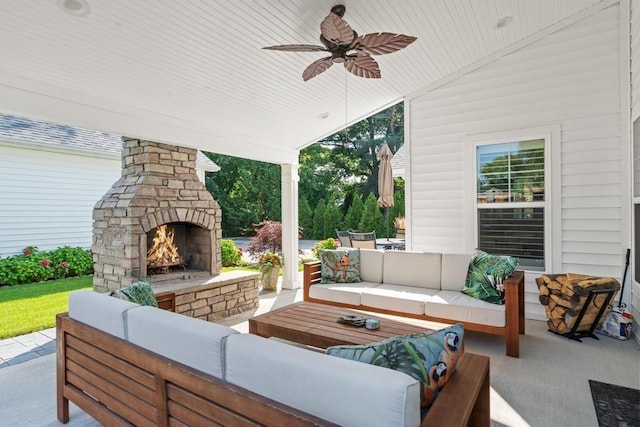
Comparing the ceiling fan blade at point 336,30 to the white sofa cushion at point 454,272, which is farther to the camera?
the white sofa cushion at point 454,272

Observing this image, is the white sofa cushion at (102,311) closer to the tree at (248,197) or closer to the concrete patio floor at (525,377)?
the concrete patio floor at (525,377)

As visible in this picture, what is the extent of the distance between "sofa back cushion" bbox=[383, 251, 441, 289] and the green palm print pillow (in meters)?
3.12

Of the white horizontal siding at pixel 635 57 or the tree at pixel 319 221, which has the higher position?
the white horizontal siding at pixel 635 57

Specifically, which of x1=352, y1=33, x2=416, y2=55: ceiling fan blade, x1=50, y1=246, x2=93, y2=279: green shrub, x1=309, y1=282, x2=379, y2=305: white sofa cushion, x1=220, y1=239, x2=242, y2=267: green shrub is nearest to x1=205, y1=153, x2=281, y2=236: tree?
x1=220, y1=239, x2=242, y2=267: green shrub

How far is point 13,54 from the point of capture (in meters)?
3.01

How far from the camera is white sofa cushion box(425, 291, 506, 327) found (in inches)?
143

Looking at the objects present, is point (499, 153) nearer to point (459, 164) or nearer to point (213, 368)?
point (459, 164)

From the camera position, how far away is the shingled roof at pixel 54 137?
7062mm

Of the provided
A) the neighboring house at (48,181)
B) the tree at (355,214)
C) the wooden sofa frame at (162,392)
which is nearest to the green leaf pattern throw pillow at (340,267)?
the wooden sofa frame at (162,392)

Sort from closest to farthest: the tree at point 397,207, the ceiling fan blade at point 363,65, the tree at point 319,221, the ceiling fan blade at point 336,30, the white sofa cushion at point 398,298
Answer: the ceiling fan blade at point 336,30 → the ceiling fan blade at point 363,65 → the white sofa cushion at point 398,298 → the tree at point 397,207 → the tree at point 319,221

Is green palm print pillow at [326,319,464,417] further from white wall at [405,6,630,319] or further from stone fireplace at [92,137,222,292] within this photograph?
white wall at [405,6,630,319]

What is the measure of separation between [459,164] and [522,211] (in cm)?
108

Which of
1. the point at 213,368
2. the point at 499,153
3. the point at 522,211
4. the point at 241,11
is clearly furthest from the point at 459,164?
the point at 213,368

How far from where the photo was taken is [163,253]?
16.4 feet
